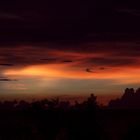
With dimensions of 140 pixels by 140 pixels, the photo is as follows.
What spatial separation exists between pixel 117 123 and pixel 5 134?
7892mm

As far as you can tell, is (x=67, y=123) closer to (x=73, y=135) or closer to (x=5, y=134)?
(x=73, y=135)

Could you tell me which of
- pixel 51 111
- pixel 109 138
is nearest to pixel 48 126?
pixel 51 111

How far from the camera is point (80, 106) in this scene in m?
54.3

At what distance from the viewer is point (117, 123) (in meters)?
54.2

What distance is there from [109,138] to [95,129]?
4.55 feet

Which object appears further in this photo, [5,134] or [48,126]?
[48,126]

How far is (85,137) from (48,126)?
122 inches

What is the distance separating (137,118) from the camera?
54781 mm

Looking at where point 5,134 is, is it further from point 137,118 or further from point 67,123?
point 137,118

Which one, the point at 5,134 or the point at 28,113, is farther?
the point at 28,113

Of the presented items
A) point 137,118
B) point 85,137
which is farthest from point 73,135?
point 137,118

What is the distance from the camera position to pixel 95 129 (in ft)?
177

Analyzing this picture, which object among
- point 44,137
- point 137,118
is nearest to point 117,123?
point 137,118

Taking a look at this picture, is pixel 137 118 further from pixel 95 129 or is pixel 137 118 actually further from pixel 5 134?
pixel 5 134
